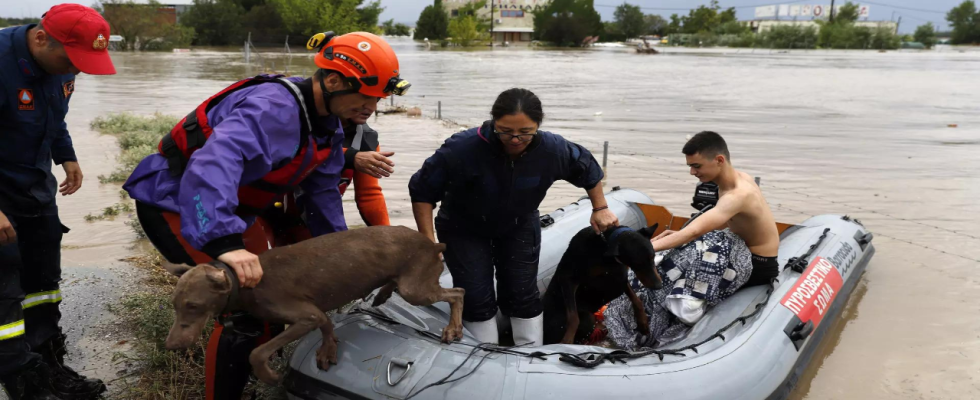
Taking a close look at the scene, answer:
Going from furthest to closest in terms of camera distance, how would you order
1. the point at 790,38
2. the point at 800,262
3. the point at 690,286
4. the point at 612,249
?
the point at 790,38, the point at 800,262, the point at 690,286, the point at 612,249

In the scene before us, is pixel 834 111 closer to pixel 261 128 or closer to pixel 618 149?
pixel 618 149

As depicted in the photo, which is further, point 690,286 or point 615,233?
point 690,286

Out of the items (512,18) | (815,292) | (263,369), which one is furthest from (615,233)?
(512,18)

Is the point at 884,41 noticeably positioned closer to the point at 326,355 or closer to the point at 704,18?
→ the point at 704,18

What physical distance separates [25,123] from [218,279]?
1.42 m

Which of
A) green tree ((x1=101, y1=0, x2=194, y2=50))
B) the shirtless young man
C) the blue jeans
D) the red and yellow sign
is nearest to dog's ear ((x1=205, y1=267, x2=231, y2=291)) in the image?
the blue jeans

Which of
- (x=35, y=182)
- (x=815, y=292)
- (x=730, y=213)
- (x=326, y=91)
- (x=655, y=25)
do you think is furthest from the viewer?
(x=655, y=25)

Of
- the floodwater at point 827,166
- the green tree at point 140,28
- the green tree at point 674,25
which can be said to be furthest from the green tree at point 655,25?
the floodwater at point 827,166

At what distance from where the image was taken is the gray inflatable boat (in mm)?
2955

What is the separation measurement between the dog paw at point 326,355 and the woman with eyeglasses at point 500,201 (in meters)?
0.80

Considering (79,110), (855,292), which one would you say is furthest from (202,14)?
(855,292)

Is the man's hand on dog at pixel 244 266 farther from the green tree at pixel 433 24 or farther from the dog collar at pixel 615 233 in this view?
the green tree at pixel 433 24

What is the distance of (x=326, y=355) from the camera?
3.03 m

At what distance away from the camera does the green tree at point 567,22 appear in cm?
8662
